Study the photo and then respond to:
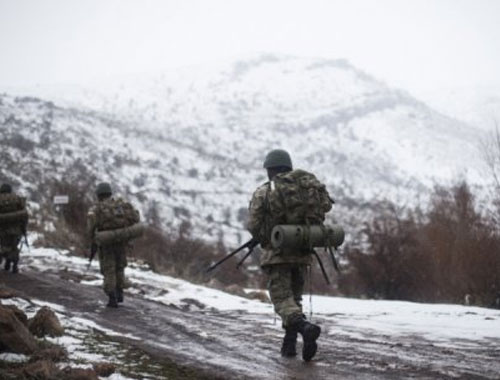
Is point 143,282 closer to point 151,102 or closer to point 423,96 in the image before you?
point 151,102

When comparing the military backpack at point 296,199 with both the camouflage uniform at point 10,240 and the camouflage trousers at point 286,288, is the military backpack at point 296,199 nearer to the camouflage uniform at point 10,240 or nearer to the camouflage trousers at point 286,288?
the camouflage trousers at point 286,288

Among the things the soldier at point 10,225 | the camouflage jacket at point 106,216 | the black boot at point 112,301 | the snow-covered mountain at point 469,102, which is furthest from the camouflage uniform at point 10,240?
the snow-covered mountain at point 469,102

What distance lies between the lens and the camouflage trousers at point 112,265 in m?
8.91

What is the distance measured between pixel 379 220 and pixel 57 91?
10895cm

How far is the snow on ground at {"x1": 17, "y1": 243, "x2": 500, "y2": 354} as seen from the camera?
669 centimetres

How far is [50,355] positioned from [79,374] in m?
0.70

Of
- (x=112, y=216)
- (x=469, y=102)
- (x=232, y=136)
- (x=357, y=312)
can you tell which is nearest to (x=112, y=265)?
(x=112, y=216)

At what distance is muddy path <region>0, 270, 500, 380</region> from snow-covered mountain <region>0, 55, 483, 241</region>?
16.1m

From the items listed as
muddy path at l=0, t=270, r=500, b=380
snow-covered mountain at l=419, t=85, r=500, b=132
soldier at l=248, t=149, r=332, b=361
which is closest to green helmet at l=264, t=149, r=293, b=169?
soldier at l=248, t=149, r=332, b=361

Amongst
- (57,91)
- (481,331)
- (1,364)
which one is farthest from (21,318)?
(57,91)

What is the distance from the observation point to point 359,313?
8984 millimetres

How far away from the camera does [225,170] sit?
64562 mm

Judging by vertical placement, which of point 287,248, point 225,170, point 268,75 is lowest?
point 287,248

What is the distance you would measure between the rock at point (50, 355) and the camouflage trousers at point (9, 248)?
7.65m
